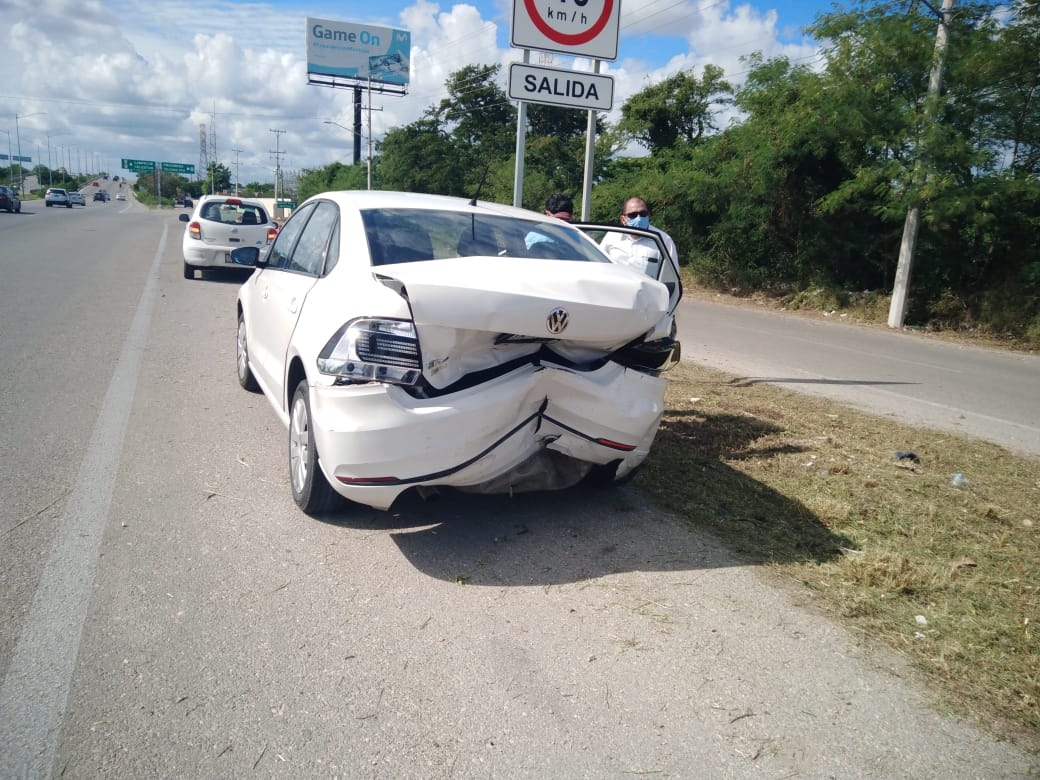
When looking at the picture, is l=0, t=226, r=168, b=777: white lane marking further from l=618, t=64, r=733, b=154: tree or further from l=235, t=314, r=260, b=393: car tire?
l=618, t=64, r=733, b=154: tree

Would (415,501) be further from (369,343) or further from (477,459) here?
(369,343)

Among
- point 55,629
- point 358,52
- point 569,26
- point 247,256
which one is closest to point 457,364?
point 55,629

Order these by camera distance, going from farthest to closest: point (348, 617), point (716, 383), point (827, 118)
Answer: point (827, 118) < point (716, 383) < point (348, 617)

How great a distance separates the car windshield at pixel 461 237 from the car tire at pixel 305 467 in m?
0.88

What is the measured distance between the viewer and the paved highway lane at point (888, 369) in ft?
25.2

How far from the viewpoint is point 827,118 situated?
51.0ft

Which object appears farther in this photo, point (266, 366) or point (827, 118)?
point (827, 118)

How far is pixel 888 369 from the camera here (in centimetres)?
1038

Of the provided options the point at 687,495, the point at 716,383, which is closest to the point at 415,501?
the point at 687,495

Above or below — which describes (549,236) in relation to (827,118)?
below

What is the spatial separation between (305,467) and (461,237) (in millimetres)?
1542

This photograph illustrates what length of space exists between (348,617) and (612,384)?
1650 millimetres

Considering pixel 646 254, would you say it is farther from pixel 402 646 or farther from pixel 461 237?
pixel 402 646

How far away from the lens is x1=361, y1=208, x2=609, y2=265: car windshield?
13.6 feet
